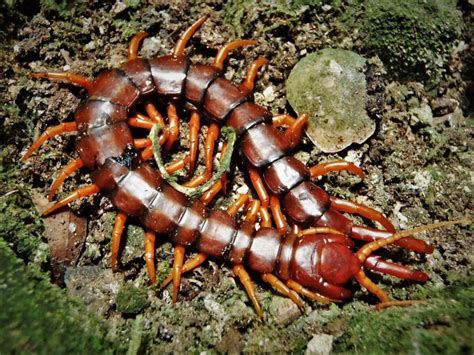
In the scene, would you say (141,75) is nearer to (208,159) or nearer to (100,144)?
(100,144)

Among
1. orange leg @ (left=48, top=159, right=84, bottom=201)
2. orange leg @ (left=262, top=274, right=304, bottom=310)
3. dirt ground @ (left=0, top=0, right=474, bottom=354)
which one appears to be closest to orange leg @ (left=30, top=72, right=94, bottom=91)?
dirt ground @ (left=0, top=0, right=474, bottom=354)

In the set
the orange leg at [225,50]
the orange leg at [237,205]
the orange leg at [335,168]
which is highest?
the orange leg at [225,50]

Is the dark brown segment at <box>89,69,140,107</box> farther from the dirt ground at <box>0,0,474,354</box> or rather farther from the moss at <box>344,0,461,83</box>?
the moss at <box>344,0,461,83</box>

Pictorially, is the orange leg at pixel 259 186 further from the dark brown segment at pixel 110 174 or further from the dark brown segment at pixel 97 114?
the dark brown segment at pixel 97 114

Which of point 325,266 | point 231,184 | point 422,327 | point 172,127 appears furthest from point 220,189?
point 422,327

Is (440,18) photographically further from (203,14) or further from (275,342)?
(275,342)

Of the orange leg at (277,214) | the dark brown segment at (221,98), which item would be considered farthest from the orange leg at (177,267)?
the dark brown segment at (221,98)
